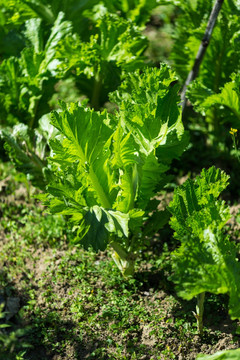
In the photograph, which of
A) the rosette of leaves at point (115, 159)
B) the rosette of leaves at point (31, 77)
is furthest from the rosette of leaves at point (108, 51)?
the rosette of leaves at point (115, 159)

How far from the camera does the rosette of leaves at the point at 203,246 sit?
89.7 inches

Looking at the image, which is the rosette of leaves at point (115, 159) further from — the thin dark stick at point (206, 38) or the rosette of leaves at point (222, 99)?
the thin dark stick at point (206, 38)

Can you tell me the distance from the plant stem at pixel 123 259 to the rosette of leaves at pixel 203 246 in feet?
1.62

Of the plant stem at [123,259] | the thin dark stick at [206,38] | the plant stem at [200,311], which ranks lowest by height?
the plant stem at [200,311]

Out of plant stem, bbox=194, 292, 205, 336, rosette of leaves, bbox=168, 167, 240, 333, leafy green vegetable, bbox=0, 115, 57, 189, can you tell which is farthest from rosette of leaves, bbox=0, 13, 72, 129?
plant stem, bbox=194, 292, 205, 336

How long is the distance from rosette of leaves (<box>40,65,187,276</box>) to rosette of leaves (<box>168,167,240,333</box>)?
27 cm

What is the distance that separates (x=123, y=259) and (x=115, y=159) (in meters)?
0.68

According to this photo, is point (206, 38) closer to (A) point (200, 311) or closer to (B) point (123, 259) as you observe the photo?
(B) point (123, 259)

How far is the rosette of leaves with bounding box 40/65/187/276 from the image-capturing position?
2727 mm

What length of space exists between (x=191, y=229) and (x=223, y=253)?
0.29 meters

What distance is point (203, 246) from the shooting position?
2416 mm

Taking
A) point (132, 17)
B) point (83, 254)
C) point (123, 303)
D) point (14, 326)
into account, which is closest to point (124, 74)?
point (132, 17)

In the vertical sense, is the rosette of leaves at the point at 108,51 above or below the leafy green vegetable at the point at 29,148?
above

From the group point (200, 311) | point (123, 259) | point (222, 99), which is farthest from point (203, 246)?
point (222, 99)
